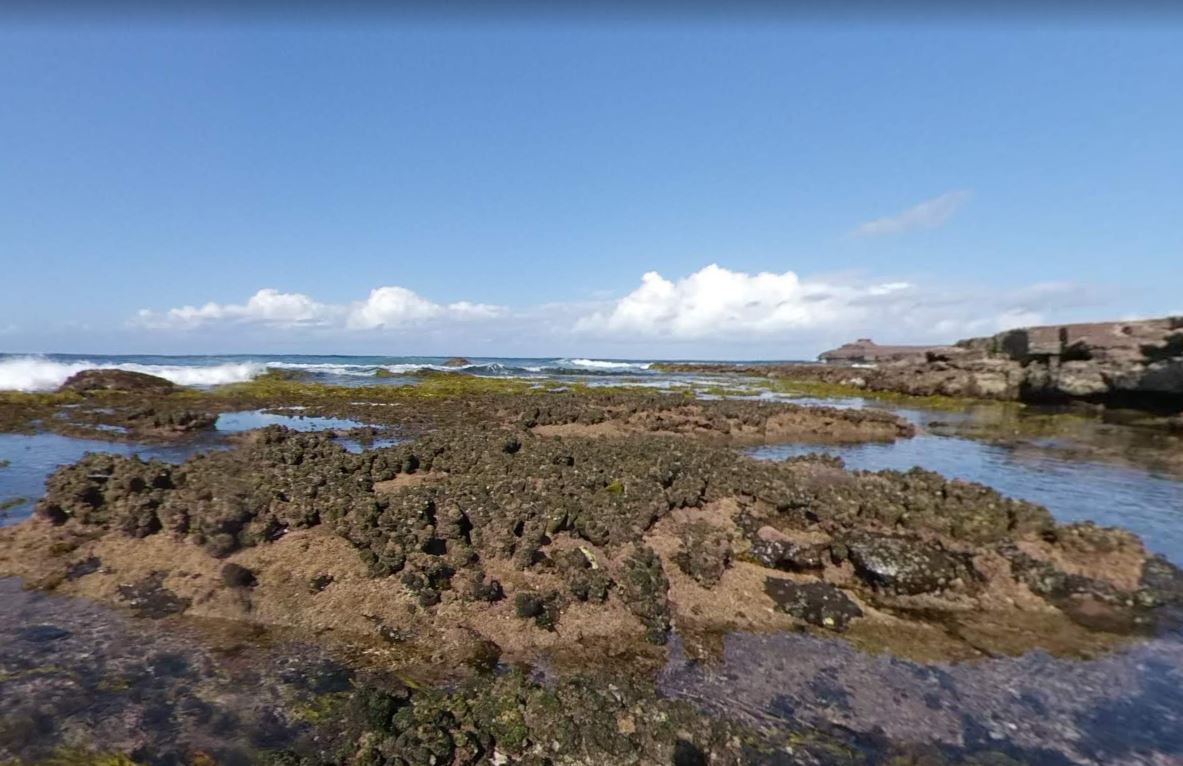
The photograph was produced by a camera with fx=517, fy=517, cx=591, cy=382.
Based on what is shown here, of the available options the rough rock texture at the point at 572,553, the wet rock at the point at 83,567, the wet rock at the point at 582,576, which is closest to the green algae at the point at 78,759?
the rough rock texture at the point at 572,553

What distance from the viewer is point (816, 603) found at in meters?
7.62

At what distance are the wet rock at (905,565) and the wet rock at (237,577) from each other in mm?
9501

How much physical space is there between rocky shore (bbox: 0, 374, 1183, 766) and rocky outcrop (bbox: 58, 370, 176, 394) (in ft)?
110

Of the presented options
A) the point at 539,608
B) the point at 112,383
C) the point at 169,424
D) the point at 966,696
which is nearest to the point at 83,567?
the point at 539,608

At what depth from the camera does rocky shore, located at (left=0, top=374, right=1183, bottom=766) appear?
4.98 metres

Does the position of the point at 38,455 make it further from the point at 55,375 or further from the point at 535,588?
the point at 55,375

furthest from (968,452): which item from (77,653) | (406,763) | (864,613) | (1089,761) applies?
(77,653)

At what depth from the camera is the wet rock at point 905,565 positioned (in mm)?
8070

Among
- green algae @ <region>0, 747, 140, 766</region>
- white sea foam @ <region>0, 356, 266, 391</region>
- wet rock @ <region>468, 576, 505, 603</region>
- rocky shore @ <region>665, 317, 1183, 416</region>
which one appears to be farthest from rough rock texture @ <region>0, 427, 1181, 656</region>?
white sea foam @ <region>0, 356, 266, 391</region>

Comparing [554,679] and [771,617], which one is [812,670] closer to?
[771,617]

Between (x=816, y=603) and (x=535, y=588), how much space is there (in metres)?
4.16

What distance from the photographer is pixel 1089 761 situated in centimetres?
491

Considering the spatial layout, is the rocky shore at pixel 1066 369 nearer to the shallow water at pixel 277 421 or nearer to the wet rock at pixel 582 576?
the wet rock at pixel 582 576

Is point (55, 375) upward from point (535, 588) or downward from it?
upward
